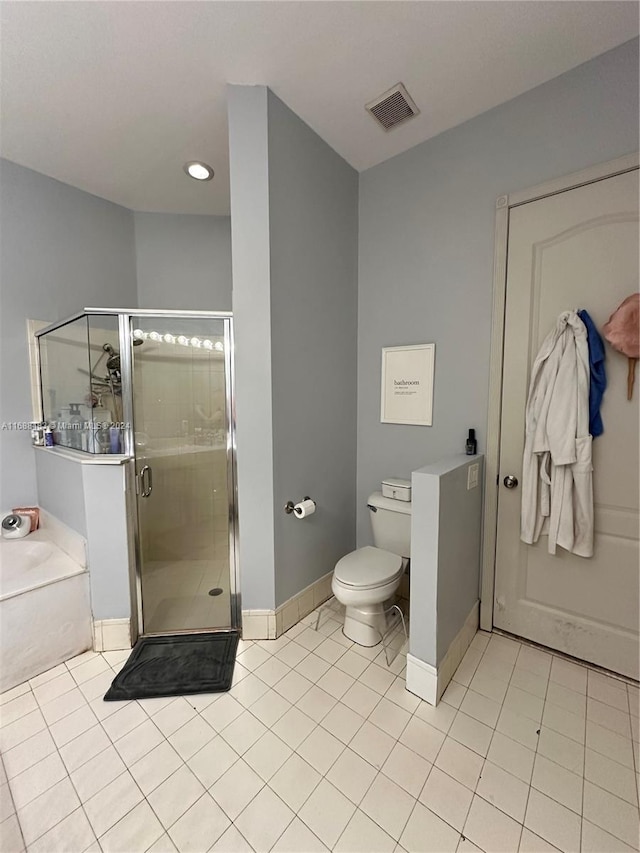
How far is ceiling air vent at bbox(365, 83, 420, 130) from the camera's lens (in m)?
1.74

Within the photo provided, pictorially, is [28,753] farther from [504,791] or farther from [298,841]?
[504,791]

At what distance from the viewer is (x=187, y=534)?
2369 mm

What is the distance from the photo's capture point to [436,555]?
1534 mm

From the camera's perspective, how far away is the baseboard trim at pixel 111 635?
190 cm

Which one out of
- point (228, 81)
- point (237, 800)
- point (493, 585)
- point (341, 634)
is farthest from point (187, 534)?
point (228, 81)

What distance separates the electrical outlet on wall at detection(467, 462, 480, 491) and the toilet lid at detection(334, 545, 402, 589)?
1.95ft

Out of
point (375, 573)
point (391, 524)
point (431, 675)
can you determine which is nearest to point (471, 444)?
point (391, 524)

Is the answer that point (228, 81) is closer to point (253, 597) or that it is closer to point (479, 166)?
point (479, 166)

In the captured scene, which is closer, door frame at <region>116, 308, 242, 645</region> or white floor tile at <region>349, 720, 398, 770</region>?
white floor tile at <region>349, 720, 398, 770</region>

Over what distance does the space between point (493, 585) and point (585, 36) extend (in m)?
2.60

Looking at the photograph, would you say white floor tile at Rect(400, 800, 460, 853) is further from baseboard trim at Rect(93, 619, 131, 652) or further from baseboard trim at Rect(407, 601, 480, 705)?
baseboard trim at Rect(93, 619, 131, 652)

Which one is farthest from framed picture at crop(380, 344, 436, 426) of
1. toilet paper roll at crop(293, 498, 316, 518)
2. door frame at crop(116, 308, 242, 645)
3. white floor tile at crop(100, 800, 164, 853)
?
white floor tile at crop(100, 800, 164, 853)

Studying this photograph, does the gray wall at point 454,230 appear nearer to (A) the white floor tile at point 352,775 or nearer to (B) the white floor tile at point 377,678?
(B) the white floor tile at point 377,678

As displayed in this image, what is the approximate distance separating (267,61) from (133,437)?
1929mm
